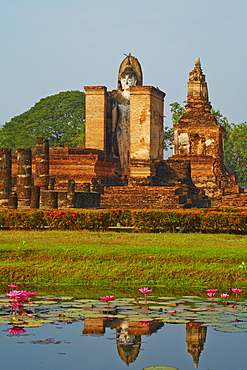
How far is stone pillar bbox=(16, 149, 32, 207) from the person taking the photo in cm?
2580

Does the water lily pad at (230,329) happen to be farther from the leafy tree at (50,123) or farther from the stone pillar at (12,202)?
the leafy tree at (50,123)

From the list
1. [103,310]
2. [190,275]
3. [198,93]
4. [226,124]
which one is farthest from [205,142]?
[103,310]

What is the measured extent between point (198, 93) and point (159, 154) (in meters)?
7.43

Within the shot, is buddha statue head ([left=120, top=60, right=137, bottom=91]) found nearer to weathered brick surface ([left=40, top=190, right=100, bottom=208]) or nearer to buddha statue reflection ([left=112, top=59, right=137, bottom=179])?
buddha statue reflection ([left=112, top=59, right=137, bottom=179])

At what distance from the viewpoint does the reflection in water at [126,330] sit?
6.63 meters

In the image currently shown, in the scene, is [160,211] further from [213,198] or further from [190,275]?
[213,198]

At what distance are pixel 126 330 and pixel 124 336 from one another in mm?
201

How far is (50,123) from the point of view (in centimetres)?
6412

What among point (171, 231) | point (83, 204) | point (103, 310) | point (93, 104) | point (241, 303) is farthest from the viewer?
point (93, 104)

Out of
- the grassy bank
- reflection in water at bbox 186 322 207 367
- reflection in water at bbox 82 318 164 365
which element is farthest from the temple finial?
reflection in water at bbox 186 322 207 367

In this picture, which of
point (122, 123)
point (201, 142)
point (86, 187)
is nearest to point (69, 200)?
point (86, 187)

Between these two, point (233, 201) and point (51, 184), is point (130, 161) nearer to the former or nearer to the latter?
point (51, 184)


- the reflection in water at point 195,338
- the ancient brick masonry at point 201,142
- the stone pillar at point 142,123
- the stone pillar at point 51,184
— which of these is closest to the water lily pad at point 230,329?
the reflection in water at point 195,338

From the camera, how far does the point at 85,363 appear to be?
6.22 m
